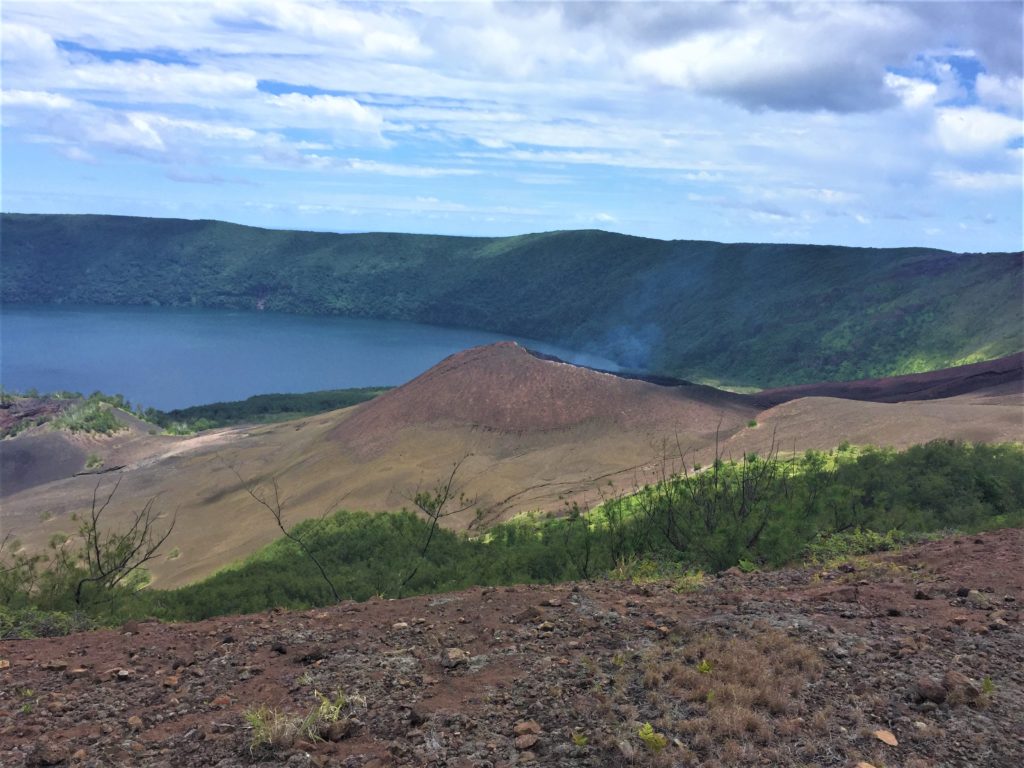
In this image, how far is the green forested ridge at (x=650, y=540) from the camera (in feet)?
44.1

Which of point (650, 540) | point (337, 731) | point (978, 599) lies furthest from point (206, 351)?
point (978, 599)

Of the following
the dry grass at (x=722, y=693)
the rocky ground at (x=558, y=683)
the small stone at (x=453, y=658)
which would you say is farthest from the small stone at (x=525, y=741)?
the small stone at (x=453, y=658)

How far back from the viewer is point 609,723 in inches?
266

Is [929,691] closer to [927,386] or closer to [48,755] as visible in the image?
[48,755]

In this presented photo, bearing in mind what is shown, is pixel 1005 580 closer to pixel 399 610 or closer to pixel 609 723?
pixel 609 723

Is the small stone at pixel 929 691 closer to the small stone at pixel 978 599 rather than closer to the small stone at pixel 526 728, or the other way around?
the small stone at pixel 978 599

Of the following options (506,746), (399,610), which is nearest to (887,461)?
(399,610)

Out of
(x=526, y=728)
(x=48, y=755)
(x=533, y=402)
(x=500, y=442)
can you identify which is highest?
(x=526, y=728)

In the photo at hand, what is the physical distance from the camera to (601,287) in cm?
11931

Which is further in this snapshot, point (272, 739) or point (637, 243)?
point (637, 243)

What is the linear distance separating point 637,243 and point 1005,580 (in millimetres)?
120222

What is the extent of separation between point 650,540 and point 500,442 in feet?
48.7

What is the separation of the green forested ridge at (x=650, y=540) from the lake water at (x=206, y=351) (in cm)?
6216

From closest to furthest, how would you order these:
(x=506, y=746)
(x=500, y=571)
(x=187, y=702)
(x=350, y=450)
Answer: (x=506, y=746)
(x=187, y=702)
(x=500, y=571)
(x=350, y=450)
